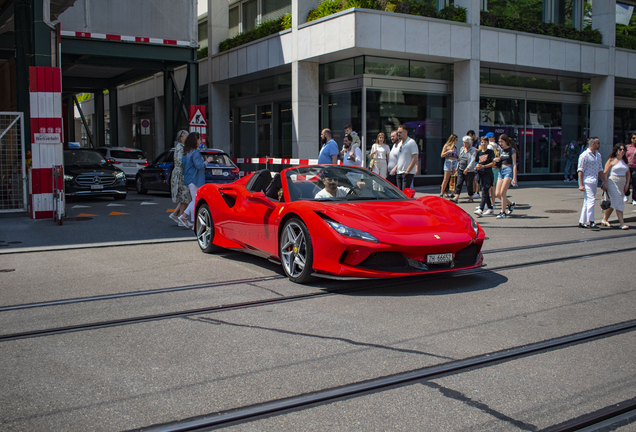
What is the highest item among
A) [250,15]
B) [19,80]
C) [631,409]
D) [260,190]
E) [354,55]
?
[250,15]

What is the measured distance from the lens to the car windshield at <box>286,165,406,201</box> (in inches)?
286

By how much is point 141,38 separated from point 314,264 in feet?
60.1

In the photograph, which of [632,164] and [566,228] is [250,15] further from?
[566,228]

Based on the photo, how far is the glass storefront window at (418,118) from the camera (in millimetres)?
22266

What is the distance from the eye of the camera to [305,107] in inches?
901

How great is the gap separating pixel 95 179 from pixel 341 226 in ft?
42.1

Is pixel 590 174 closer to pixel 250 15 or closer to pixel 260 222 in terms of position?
pixel 260 222

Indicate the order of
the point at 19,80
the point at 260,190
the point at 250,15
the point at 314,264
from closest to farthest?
1. the point at 314,264
2. the point at 260,190
3. the point at 19,80
4. the point at 250,15

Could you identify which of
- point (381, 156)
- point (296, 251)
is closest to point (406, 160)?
point (381, 156)

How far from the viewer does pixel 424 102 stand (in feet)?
76.6

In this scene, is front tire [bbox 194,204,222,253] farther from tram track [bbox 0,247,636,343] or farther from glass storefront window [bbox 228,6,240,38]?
glass storefront window [bbox 228,6,240,38]

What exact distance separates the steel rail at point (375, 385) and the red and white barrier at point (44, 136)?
35.7 feet

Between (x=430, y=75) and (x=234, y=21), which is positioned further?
(x=234, y=21)

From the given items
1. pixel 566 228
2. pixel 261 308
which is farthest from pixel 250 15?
pixel 261 308
